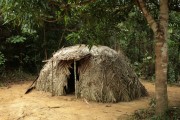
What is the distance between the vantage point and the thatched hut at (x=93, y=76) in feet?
34.3

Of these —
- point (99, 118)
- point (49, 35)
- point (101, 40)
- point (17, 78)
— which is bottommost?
point (99, 118)

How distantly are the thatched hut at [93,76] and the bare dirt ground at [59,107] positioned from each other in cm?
29

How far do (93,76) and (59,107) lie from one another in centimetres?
168

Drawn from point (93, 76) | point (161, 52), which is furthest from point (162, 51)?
point (93, 76)

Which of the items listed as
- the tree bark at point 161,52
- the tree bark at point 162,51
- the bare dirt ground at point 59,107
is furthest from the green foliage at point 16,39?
the tree bark at point 162,51

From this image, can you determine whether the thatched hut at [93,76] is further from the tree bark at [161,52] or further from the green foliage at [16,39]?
the green foliage at [16,39]

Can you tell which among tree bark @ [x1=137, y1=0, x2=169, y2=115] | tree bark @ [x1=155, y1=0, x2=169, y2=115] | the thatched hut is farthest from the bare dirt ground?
tree bark @ [x1=155, y1=0, x2=169, y2=115]

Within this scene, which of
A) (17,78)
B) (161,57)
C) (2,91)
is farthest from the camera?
(17,78)

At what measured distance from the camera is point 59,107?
31.4 ft

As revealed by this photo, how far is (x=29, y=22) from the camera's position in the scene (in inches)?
259

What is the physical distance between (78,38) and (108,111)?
231 cm

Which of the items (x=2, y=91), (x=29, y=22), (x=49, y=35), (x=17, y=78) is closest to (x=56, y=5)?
(x=29, y=22)

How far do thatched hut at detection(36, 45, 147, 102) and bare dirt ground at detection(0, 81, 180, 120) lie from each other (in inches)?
11.6

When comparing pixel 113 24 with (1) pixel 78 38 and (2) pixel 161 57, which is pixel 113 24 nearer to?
(1) pixel 78 38
